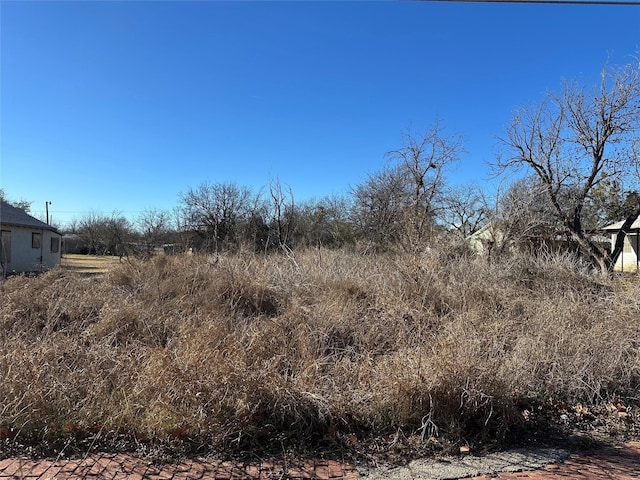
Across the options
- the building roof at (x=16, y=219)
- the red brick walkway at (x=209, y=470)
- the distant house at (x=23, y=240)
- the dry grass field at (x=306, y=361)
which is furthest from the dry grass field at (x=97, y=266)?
the red brick walkway at (x=209, y=470)

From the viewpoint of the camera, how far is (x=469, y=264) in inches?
342

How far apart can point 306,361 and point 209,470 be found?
1607mm

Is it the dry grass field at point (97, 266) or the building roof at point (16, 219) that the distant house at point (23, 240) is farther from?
the dry grass field at point (97, 266)

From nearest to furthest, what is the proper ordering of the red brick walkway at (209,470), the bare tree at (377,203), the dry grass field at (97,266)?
the red brick walkway at (209,470) < the dry grass field at (97,266) < the bare tree at (377,203)

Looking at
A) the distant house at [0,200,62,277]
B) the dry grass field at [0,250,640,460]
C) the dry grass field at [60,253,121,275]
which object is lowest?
the dry grass field at [0,250,640,460]

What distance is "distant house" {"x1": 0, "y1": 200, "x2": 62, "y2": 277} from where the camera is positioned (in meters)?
20.7

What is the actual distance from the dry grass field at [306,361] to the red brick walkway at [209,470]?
0.21 m

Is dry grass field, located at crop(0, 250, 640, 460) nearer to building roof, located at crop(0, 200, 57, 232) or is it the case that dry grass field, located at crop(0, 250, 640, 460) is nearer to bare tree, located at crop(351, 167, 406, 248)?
bare tree, located at crop(351, 167, 406, 248)

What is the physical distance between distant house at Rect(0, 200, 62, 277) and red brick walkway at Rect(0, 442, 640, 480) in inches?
822

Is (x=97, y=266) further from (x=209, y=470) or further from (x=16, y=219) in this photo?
(x=209, y=470)

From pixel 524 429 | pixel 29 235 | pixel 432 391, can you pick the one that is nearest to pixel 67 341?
pixel 432 391

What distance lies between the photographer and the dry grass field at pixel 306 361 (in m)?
3.20

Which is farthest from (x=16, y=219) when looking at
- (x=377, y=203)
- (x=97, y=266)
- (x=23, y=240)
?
(x=377, y=203)

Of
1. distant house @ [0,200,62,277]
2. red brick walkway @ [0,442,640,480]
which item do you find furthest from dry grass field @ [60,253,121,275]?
red brick walkway @ [0,442,640,480]
